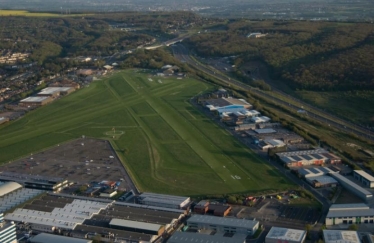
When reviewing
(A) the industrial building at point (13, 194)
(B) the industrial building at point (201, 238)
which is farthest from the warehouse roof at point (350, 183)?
(A) the industrial building at point (13, 194)

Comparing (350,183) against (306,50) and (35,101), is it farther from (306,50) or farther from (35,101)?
(306,50)

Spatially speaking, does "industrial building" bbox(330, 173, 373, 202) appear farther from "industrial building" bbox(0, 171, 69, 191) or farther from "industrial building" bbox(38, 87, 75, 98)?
"industrial building" bbox(38, 87, 75, 98)

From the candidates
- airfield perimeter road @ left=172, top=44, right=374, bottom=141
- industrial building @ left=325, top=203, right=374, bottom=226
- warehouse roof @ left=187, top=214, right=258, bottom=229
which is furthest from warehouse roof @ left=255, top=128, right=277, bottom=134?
warehouse roof @ left=187, top=214, right=258, bottom=229

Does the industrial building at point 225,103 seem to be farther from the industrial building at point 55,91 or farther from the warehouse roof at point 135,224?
the warehouse roof at point 135,224

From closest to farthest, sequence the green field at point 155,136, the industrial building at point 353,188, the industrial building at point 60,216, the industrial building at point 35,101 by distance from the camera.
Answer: the industrial building at point 60,216 → the industrial building at point 353,188 → the green field at point 155,136 → the industrial building at point 35,101

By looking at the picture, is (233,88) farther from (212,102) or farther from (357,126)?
(357,126)
